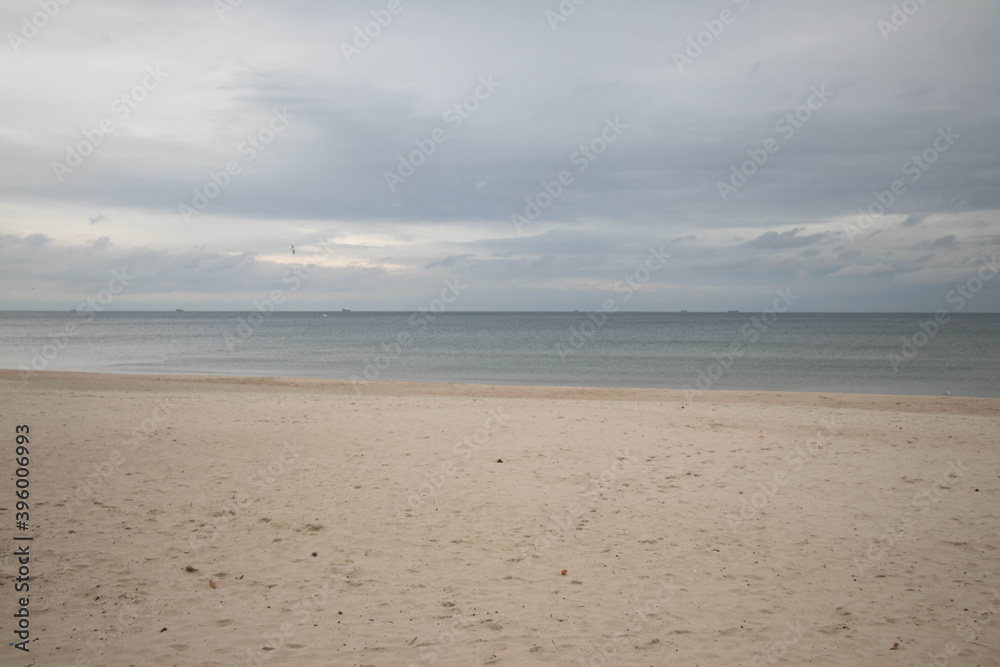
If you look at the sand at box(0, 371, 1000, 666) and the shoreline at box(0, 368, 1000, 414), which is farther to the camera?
the shoreline at box(0, 368, 1000, 414)

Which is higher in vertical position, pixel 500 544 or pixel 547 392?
pixel 547 392

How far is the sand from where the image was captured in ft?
16.8

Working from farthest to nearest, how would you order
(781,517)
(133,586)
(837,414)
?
(837,414), (781,517), (133,586)

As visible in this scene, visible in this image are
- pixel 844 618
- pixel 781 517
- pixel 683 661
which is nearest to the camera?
pixel 683 661

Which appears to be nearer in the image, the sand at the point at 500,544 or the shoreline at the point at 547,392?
the sand at the point at 500,544

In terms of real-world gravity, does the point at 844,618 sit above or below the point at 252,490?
below

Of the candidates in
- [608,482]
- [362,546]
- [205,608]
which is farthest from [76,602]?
[608,482]

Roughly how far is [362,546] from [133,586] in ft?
7.83

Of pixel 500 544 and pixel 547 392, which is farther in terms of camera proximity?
pixel 547 392

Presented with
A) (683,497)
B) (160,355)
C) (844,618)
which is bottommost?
(844,618)

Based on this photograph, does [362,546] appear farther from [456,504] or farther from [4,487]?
[4,487]

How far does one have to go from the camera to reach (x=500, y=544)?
7.22 m

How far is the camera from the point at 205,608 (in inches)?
220

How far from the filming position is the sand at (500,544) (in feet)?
16.8
